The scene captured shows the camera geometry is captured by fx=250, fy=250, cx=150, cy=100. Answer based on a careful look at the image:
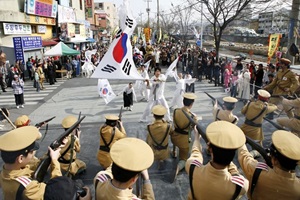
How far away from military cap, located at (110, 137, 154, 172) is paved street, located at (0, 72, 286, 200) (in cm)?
262

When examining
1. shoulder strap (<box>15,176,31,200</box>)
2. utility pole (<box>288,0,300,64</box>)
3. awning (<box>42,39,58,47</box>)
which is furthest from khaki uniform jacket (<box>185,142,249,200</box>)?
awning (<box>42,39,58,47</box>)

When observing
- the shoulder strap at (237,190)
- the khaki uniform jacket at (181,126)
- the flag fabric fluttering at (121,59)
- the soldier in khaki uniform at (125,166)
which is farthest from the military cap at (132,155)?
the flag fabric fluttering at (121,59)

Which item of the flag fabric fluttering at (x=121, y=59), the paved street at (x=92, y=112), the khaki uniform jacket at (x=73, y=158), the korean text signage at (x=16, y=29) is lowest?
the paved street at (x=92, y=112)

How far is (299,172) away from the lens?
4.90 m

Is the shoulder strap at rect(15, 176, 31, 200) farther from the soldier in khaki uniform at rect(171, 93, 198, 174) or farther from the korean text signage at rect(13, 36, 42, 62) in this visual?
the korean text signage at rect(13, 36, 42, 62)

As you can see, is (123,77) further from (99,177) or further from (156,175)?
(99,177)

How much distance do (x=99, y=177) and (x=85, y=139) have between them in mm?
4848

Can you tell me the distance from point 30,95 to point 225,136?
507 inches

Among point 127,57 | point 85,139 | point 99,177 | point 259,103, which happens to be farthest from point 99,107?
point 99,177

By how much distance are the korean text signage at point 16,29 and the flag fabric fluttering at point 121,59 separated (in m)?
13.6

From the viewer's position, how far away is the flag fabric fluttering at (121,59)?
17.8 feet

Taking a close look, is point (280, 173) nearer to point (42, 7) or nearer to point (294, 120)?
point (294, 120)

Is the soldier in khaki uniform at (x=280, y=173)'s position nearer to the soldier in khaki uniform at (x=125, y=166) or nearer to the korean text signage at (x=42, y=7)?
the soldier in khaki uniform at (x=125, y=166)

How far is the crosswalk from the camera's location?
1167cm
